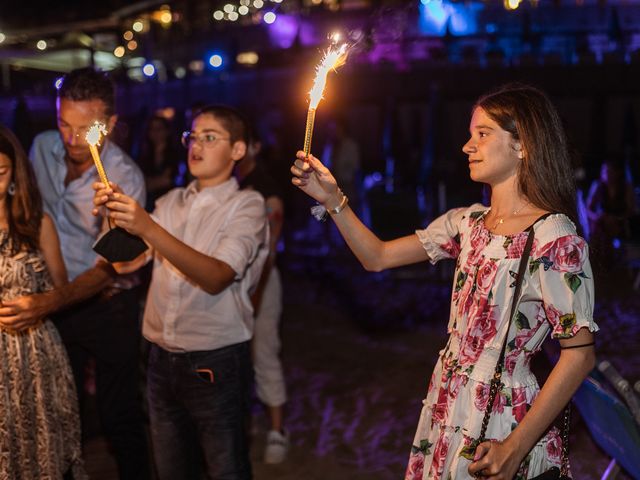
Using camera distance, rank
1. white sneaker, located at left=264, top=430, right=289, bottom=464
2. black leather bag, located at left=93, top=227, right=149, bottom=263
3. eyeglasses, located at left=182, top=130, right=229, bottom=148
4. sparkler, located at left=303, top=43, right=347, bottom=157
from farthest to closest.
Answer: white sneaker, located at left=264, top=430, right=289, bottom=464 → eyeglasses, located at left=182, top=130, right=229, bottom=148 → black leather bag, located at left=93, top=227, right=149, bottom=263 → sparkler, located at left=303, top=43, right=347, bottom=157

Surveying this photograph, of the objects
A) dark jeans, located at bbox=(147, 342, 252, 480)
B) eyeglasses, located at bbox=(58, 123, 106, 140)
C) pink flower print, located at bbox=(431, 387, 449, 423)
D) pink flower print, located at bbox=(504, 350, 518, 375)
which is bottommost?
dark jeans, located at bbox=(147, 342, 252, 480)

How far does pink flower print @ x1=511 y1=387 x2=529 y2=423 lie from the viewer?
7.06ft

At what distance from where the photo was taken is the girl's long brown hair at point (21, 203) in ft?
9.70

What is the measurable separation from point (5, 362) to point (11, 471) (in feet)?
1.35

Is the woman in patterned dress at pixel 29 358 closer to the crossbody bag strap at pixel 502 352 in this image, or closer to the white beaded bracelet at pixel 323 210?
the white beaded bracelet at pixel 323 210

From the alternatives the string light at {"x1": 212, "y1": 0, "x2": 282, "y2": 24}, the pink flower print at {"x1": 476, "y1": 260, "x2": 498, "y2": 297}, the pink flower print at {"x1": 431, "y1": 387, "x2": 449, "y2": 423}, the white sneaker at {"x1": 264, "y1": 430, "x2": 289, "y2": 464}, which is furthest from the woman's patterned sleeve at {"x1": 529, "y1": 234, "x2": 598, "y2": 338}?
the string light at {"x1": 212, "y1": 0, "x2": 282, "y2": 24}

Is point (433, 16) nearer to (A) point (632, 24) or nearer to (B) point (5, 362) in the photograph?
(A) point (632, 24)

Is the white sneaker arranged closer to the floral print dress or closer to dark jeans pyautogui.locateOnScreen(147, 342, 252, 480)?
dark jeans pyautogui.locateOnScreen(147, 342, 252, 480)

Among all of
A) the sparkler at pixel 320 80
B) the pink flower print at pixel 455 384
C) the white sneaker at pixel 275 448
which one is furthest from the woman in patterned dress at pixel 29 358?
the pink flower print at pixel 455 384

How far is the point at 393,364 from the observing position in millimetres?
6355

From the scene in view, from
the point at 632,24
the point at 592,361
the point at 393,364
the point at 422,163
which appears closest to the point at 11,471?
the point at 592,361

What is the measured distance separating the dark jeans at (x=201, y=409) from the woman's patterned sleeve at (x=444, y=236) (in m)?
0.98

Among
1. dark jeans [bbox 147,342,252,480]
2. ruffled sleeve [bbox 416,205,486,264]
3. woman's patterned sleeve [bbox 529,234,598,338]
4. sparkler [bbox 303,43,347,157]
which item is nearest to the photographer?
woman's patterned sleeve [bbox 529,234,598,338]

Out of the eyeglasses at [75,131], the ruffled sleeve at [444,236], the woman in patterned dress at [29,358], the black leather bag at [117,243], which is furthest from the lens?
the eyeglasses at [75,131]
